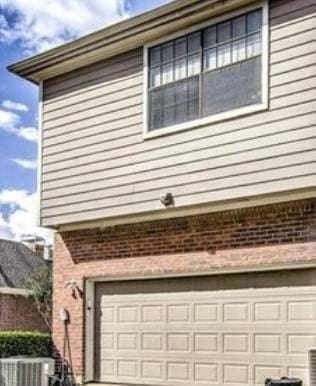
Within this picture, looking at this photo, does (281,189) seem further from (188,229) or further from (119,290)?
(119,290)

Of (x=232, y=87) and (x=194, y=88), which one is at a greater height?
(x=194, y=88)

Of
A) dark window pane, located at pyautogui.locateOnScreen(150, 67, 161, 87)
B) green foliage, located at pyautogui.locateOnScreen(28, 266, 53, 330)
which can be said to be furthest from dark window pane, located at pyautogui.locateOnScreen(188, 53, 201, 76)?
green foliage, located at pyautogui.locateOnScreen(28, 266, 53, 330)

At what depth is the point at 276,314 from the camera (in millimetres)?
10914

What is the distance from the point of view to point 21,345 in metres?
16.5

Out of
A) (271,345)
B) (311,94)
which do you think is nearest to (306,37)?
(311,94)

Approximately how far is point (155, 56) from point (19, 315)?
13.5 metres

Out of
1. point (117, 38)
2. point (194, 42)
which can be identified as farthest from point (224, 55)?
point (117, 38)

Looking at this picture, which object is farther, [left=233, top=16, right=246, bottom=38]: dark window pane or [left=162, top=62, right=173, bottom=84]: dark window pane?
[left=162, top=62, right=173, bottom=84]: dark window pane

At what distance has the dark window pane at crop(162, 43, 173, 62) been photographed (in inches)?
466

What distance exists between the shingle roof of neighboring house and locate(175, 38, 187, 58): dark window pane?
13333mm

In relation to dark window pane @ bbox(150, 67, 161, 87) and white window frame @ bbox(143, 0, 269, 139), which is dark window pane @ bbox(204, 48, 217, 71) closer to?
white window frame @ bbox(143, 0, 269, 139)

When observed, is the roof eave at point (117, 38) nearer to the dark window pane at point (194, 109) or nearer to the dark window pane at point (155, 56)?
the dark window pane at point (155, 56)

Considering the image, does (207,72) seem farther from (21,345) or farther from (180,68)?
(21,345)

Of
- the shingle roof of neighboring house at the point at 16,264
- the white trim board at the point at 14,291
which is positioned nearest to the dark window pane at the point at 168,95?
the white trim board at the point at 14,291
